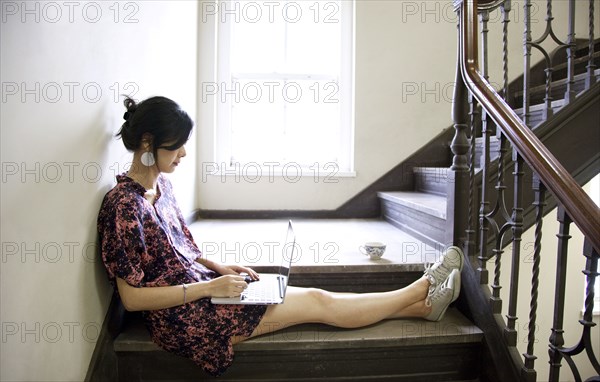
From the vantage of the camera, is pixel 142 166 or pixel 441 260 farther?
pixel 441 260

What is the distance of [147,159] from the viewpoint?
4.88 ft

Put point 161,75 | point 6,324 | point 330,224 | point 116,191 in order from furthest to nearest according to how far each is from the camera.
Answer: point 330,224, point 161,75, point 116,191, point 6,324

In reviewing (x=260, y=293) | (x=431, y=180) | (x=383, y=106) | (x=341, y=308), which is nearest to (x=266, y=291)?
(x=260, y=293)

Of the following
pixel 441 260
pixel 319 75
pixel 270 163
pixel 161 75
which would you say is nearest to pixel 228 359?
pixel 441 260

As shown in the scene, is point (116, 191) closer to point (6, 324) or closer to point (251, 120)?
point (6, 324)

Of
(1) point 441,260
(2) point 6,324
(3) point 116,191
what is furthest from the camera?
(1) point 441,260

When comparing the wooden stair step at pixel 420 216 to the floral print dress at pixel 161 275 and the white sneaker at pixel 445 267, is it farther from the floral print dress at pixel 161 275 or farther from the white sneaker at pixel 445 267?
the floral print dress at pixel 161 275

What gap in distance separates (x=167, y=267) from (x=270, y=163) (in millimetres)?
2059

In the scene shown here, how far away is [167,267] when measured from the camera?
1475 millimetres

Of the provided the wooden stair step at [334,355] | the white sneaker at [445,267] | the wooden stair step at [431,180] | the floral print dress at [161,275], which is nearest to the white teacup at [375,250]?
the white sneaker at [445,267]

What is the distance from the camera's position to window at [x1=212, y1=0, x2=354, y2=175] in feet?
11.3

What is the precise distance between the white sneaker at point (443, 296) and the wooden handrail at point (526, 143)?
1.95 feet

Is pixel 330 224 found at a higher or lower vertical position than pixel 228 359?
higher

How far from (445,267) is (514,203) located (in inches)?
15.6
